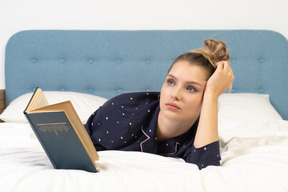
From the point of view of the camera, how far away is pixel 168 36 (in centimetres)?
236

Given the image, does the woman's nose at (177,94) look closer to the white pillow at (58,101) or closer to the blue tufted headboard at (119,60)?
the white pillow at (58,101)

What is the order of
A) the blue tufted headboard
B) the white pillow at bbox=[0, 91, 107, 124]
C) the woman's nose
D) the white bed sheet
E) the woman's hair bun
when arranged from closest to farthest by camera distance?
the white bed sheet
the woman's nose
the woman's hair bun
the white pillow at bbox=[0, 91, 107, 124]
the blue tufted headboard

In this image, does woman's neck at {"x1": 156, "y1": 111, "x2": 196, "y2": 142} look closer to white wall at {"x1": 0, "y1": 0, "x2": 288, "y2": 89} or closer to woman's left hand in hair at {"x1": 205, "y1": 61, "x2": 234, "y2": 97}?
woman's left hand in hair at {"x1": 205, "y1": 61, "x2": 234, "y2": 97}

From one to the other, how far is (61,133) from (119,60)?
5.33 feet

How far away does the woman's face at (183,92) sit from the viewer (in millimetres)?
1077

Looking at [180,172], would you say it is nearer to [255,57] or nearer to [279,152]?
[279,152]

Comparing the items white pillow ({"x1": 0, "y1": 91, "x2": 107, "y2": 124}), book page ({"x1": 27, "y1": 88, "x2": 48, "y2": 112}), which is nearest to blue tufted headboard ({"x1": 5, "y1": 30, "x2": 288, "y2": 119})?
white pillow ({"x1": 0, "y1": 91, "x2": 107, "y2": 124})

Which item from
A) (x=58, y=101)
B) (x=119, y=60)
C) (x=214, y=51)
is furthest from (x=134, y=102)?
(x=119, y=60)

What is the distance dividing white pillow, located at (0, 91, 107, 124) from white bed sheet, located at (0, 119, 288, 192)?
0.80m

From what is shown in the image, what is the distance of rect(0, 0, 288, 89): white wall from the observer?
2.37m
